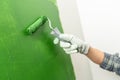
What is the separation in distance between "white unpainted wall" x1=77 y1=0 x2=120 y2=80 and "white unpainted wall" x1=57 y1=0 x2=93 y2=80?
0.05 metres

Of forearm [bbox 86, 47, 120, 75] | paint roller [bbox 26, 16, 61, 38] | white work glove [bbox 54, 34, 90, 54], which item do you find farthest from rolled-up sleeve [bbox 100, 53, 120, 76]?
paint roller [bbox 26, 16, 61, 38]

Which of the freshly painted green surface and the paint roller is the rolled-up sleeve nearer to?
the freshly painted green surface

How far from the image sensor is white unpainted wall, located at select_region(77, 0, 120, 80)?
4.23 ft

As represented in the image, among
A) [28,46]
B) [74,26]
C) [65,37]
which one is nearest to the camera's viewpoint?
[28,46]

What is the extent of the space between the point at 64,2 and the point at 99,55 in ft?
1.11

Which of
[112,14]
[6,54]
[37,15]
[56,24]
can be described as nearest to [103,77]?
[112,14]

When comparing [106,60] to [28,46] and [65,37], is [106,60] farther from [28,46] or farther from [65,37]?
[28,46]

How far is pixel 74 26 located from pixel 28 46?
45 centimetres

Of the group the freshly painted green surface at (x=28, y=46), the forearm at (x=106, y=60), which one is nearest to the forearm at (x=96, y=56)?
the forearm at (x=106, y=60)

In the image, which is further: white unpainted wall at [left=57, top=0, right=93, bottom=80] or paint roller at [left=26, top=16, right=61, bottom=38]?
white unpainted wall at [left=57, top=0, right=93, bottom=80]

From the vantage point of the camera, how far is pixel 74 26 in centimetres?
128

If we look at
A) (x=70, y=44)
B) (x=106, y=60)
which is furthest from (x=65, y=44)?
(x=106, y=60)

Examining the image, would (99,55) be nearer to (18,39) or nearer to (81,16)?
(81,16)

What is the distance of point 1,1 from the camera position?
80cm
